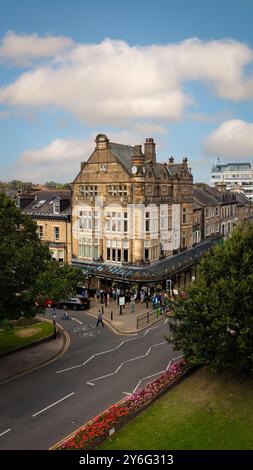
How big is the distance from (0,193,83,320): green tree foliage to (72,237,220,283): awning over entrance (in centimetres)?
1796

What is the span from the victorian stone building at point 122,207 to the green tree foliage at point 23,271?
68.2 ft

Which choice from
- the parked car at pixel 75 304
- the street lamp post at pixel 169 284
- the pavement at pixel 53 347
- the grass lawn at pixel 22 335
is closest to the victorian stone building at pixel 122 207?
the street lamp post at pixel 169 284

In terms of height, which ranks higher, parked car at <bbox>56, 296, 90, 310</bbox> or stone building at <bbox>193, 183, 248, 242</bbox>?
stone building at <bbox>193, 183, 248, 242</bbox>

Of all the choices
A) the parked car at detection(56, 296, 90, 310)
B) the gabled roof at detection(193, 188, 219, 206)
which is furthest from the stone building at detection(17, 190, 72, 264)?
the gabled roof at detection(193, 188, 219, 206)

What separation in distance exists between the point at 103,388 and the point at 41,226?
35.1m

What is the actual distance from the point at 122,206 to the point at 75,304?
12781 millimetres

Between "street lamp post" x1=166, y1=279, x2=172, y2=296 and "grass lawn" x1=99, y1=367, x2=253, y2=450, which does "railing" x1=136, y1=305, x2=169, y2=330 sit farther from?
"grass lawn" x1=99, y1=367, x2=253, y2=450

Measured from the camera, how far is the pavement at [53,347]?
2705 cm

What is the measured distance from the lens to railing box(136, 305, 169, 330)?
3826 centimetres

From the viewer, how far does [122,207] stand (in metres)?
49.1

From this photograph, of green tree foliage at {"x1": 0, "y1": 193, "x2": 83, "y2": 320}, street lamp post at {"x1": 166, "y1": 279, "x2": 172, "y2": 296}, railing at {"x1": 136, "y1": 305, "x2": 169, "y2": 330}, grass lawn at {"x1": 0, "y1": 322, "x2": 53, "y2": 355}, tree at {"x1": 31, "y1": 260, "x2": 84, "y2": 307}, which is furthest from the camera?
street lamp post at {"x1": 166, "y1": 279, "x2": 172, "y2": 296}

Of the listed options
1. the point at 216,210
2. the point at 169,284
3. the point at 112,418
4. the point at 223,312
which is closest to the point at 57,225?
the point at 169,284
